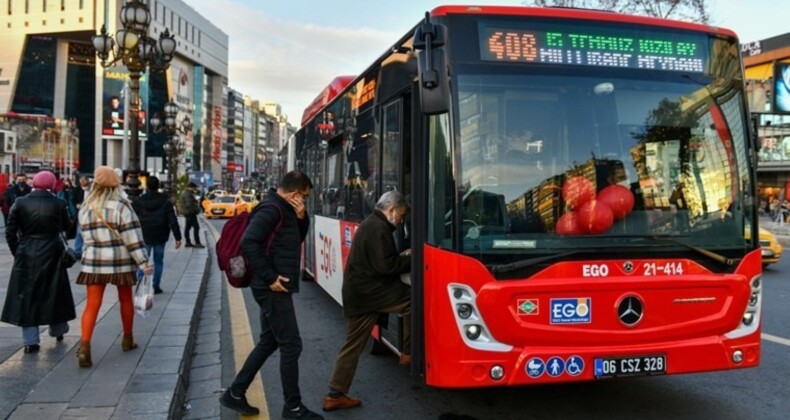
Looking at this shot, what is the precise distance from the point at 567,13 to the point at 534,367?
7.75 feet

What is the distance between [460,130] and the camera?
13.4 feet

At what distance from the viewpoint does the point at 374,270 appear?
4.68 meters

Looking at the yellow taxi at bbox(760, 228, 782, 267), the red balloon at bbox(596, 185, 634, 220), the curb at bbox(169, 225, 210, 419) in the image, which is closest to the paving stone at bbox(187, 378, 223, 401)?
the curb at bbox(169, 225, 210, 419)

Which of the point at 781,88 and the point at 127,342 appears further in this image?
the point at 781,88

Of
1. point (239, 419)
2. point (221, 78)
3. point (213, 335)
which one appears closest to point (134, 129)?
point (213, 335)

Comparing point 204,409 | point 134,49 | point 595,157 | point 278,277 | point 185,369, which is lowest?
point 204,409

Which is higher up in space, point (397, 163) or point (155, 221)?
point (397, 163)

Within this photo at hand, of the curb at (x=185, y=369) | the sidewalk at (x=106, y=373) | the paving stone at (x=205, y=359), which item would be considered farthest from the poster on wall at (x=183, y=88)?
the paving stone at (x=205, y=359)

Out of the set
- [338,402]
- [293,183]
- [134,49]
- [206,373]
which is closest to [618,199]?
[293,183]

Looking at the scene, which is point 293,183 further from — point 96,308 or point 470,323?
point 96,308

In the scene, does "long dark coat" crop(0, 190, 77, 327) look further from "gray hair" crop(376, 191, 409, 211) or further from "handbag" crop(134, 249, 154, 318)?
"gray hair" crop(376, 191, 409, 211)

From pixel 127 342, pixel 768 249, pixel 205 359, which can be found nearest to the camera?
pixel 127 342

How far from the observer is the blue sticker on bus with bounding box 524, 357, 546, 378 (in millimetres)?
4023

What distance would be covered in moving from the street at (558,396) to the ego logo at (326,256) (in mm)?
1598
